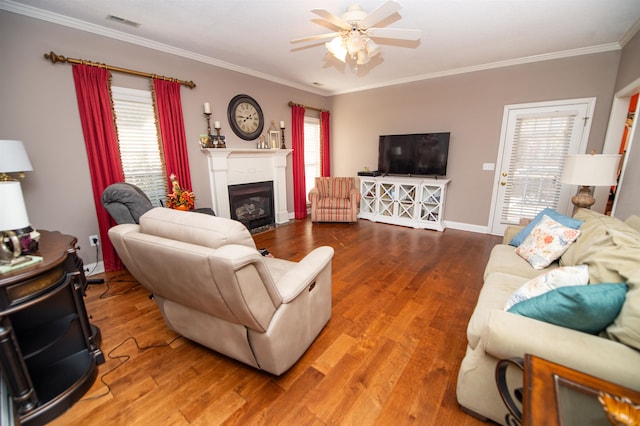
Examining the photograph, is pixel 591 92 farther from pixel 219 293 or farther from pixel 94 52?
pixel 94 52

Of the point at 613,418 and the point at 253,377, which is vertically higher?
the point at 613,418

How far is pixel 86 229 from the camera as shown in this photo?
2.89 m

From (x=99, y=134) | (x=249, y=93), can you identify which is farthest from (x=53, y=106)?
(x=249, y=93)

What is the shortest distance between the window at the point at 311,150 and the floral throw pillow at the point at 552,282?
14.7 ft

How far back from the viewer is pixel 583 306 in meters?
1.04

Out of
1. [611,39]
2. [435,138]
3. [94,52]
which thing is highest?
[611,39]

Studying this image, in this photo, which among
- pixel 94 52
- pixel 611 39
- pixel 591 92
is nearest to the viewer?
pixel 94 52

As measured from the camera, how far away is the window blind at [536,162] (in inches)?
146

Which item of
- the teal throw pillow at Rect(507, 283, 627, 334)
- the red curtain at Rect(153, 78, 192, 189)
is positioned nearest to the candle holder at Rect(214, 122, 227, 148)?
the red curtain at Rect(153, 78, 192, 189)

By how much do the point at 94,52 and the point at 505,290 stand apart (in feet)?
14.4

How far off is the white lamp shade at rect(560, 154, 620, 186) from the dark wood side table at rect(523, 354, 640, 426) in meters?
2.51

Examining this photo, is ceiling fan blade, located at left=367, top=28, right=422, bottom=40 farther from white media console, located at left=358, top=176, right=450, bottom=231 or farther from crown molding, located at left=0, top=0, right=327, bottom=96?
white media console, located at left=358, top=176, right=450, bottom=231

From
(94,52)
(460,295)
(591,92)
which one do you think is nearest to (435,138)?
(591,92)

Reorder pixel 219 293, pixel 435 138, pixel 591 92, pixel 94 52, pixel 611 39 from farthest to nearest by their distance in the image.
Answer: pixel 435 138 → pixel 591 92 → pixel 611 39 → pixel 94 52 → pixel 219 293
